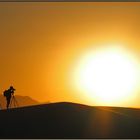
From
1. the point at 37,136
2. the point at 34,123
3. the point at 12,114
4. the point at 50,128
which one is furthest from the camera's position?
the point at 12,114

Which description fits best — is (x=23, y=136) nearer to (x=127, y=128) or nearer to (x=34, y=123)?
(x=34, y=123)

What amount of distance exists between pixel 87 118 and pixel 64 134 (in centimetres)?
544

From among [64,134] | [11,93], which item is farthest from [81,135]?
[11,93]

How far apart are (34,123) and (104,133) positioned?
226 inches

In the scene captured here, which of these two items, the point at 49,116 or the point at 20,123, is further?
the point at 49,116

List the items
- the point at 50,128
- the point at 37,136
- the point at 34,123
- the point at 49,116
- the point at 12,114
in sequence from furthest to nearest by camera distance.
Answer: the point at 12,114
the point at 49,116
the point at 34,123
the point at 50,128
the point at 37,136

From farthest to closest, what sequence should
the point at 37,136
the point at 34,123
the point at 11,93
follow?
the point at 11,93 < the point at 34,123 < the point at 37,136

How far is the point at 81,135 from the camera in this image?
21.1m

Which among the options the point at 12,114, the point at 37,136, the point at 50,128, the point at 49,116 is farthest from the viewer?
the point at 12,114

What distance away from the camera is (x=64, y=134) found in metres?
21.5

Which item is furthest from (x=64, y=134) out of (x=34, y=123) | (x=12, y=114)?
(x=12, y=114)

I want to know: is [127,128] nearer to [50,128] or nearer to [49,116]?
[50,128]

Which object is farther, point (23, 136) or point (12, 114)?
point (12, 114)

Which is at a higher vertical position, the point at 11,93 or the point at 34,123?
the point at 11,93
